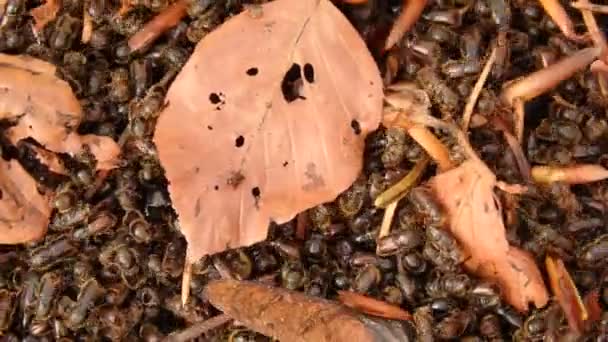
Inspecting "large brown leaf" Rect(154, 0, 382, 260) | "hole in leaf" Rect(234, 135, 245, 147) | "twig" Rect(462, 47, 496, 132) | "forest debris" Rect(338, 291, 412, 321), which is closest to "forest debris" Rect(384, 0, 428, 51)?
"large brown leaf" Rect(154, 0, 382, 260)

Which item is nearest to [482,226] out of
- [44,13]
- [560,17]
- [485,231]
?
[485,231]

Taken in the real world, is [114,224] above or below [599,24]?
below

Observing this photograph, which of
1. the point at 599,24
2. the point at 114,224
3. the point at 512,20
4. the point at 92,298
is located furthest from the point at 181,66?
the point at 599,24

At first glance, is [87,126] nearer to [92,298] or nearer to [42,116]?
[42,116]

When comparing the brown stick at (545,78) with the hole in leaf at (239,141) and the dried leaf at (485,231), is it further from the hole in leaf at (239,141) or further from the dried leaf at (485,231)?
the hole in leaf at (239,141)

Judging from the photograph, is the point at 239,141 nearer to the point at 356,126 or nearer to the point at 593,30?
the point at 356,126

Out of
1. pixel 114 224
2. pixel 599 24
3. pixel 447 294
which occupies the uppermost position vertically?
pixel 599 24
